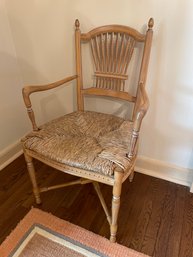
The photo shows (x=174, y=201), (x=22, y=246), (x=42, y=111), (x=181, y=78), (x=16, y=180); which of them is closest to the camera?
(x=22, y=246)

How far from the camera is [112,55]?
1197 mm

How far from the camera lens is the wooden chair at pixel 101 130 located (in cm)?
93

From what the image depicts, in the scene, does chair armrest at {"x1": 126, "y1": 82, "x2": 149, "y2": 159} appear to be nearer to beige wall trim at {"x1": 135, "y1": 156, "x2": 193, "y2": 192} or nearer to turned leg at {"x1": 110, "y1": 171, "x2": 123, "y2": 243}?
turned leg at {"x1": 110, "y1": 171, "x2": 123, "y2": 243}

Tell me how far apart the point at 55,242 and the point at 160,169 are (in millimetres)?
814

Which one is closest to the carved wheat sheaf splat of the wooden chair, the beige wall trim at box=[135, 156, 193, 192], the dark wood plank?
the wooden chair

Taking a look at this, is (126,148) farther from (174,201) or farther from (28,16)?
(28,16)

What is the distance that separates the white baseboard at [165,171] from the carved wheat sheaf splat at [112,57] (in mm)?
566

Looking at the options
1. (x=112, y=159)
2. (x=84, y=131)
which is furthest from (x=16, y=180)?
(x=112, y=159)

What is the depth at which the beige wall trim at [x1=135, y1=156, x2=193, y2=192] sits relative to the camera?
142 cm

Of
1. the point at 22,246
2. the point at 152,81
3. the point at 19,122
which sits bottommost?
the point at 22,246

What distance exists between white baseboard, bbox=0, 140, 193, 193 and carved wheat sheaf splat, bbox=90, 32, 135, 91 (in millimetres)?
571

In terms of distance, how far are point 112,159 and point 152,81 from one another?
1.93 feet

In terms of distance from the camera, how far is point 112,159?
36.5 inches

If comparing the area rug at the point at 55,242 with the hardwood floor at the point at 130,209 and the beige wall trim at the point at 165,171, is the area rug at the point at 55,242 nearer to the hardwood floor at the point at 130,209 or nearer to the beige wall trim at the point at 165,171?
the hardwood floor at the point at 130,209
